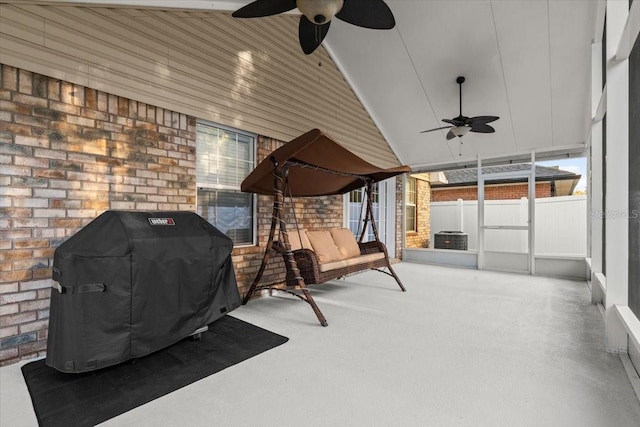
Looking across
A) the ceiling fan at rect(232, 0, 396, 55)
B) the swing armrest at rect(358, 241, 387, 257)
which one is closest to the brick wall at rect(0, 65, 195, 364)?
the ceiling fan at rect(232, 0, 396, 55)

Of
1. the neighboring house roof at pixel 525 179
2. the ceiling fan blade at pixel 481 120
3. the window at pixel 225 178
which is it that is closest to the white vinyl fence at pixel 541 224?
the neighboring house roof at pixel 525 179

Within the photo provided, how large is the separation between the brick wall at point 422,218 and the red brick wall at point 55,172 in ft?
21.8

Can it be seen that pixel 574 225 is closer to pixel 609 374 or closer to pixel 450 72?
pixel 450 72

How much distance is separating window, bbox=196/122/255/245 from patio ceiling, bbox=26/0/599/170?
1491 millimetres

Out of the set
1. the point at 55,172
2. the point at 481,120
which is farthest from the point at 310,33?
the point at 481,120

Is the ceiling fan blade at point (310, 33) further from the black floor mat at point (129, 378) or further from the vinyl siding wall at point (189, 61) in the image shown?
the black floor mat at point (129, 378)

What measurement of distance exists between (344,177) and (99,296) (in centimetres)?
335

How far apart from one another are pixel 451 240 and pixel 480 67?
165 inches

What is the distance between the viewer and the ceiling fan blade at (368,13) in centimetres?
247

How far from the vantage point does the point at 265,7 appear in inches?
104

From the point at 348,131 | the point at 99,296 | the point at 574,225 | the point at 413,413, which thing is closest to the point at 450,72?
A: the point at 348,131

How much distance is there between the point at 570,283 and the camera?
5449mm

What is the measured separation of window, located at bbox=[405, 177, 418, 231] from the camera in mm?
8523

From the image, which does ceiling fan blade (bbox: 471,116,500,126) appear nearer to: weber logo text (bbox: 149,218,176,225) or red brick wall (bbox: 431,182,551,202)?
red brick wall (bbox: 431,182,551,202)
